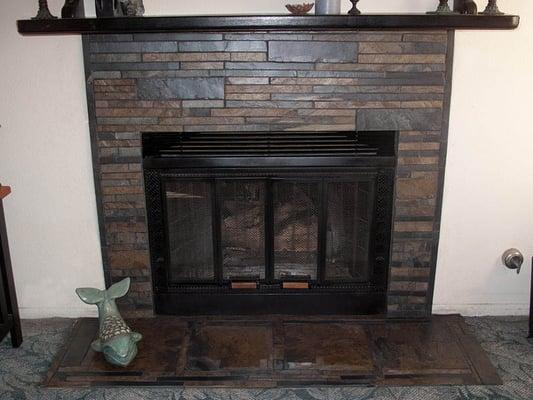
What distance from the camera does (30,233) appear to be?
2.59m

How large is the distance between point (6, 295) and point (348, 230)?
1.57m

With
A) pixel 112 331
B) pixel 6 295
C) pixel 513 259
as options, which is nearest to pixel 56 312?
pixel 6 295

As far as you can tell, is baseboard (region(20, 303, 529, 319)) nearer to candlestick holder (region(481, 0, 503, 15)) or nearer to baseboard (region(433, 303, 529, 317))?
baseboard (region(433, 303, 529, 317))

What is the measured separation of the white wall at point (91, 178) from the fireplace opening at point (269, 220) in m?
0.31

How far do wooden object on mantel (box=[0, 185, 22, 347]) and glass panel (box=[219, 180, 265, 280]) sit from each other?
3.11 ft

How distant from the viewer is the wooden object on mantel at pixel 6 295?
2.35 metres

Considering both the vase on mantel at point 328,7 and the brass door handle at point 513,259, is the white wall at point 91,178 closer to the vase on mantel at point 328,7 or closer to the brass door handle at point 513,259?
the brass door handle at point 513,259

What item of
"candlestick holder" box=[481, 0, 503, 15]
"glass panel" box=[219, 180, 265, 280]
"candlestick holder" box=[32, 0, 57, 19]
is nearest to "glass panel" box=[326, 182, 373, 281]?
"glass panel" box=[219, 180, 265, 280]

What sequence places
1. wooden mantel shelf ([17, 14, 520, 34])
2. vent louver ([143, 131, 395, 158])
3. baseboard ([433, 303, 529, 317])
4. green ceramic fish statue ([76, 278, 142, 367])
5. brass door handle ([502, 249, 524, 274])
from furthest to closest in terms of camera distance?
1. baseboard ([433, 303, 529, 317])
2. brass door handle ([502, 249, 524, 274])
3. vent louver ([143, 131, 395, 158])
4. green ceramic fish statue ([76, 278, 142, 367])
5. wooden mantel shelf ([17, 14, 520, 34])

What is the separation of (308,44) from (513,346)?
1606mm

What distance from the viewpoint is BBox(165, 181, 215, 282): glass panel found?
2537 millimetres

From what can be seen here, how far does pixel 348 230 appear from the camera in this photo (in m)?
2.60

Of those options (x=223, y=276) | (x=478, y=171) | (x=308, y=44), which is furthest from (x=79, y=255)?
(x=478, y=171)

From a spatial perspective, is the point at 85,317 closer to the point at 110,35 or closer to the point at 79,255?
the point at 79,255
